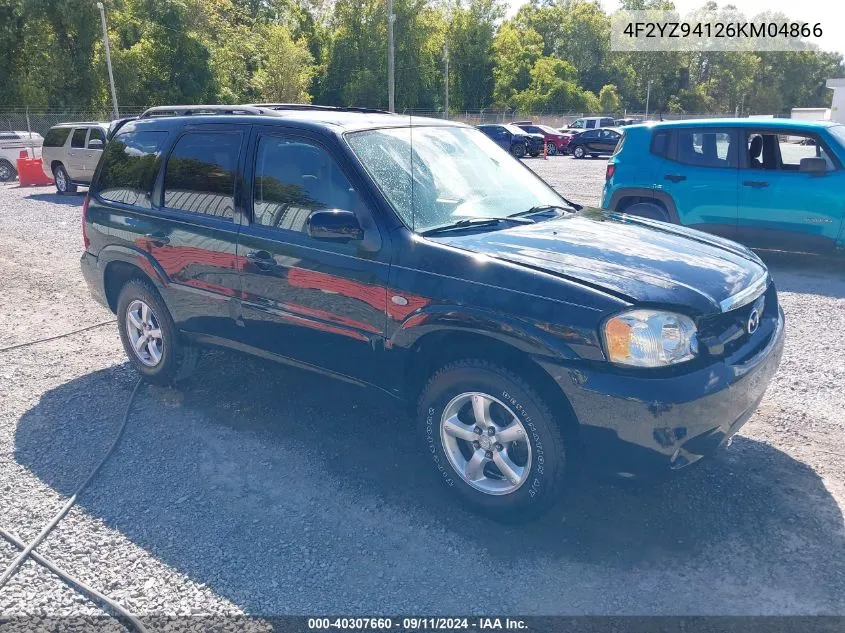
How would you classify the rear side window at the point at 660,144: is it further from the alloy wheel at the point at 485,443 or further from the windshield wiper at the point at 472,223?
the alloy wheel at the point at 485,443

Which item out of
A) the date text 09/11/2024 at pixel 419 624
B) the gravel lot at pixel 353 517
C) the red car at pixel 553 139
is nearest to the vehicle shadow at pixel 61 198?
the gravel lot at pixel 353 517

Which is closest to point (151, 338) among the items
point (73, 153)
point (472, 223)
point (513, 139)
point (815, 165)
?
point (472, 223)

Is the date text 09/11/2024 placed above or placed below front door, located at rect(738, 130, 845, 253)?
below

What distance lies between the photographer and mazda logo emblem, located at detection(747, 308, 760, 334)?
3.54 meters

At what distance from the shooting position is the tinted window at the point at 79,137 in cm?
1744

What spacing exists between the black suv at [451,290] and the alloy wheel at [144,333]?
0.10 feet

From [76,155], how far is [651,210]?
1419 cm

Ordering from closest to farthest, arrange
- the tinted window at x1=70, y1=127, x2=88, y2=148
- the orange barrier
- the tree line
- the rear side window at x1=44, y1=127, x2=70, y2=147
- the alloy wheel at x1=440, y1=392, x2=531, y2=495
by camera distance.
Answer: the alloy wheel at x1=440, y1=392, x2=531, y2=495
the tinted window at x1=70, y1=127, x2=88, y2=148
the rear side window at x1=44, y1=127, x2=70, y2=147
the orange barrier
the tree line

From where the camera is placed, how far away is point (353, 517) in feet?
11.8

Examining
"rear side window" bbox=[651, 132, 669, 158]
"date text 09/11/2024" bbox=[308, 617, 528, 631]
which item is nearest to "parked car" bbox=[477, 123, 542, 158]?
"rear side window" bbox=[651, 132, 669, 158]

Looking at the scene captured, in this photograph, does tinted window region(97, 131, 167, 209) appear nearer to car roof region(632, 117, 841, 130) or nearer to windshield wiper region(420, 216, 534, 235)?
windshield wiper region(420, 216, 534, 235)

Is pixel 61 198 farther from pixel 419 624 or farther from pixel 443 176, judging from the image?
pixel 419 624

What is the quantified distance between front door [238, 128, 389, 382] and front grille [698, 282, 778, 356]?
60.7 inches

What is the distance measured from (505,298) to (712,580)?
59.0 inches
